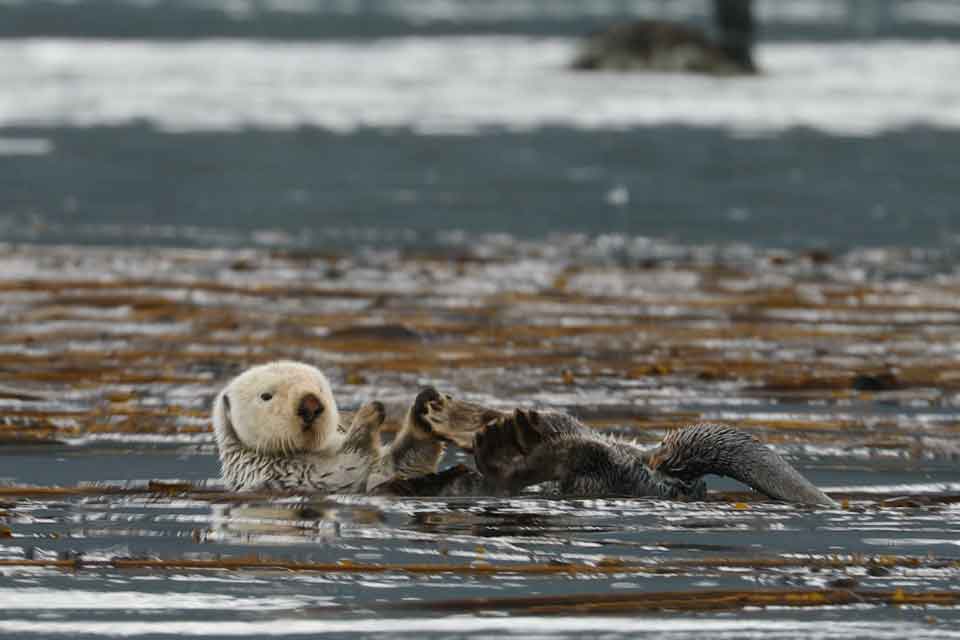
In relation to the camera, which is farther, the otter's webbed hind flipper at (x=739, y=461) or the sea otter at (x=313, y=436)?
the sea otter at (x=313, y=436)

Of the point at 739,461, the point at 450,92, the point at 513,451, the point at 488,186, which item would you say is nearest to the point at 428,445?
the point at 513,451

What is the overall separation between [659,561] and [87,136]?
13403mm

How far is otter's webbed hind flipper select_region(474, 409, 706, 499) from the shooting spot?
439 cm

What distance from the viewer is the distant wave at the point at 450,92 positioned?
1786 cm

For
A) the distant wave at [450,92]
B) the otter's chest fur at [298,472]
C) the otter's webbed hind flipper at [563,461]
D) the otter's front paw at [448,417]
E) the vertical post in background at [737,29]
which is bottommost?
the otter's chest fur at [298,472]

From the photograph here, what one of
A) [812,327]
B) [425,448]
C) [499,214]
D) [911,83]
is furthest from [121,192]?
[911,83]

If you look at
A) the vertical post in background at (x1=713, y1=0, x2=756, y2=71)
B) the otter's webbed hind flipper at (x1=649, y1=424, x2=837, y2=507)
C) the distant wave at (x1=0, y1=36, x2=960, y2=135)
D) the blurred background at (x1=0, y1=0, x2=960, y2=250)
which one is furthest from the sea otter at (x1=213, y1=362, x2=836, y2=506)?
the vertical post in background at (x1=713, y1=0, x2=756, y2=71)

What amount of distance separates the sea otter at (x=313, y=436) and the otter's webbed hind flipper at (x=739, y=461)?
503mm

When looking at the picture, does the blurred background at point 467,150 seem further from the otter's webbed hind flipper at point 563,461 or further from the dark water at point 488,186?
the otter's webbed hind flipper at point 563,461

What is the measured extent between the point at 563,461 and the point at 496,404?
1.26 m

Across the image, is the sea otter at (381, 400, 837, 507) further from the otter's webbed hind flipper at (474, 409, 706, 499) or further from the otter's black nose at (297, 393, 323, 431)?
the otter's black nose at (297, 393, 323, 431)

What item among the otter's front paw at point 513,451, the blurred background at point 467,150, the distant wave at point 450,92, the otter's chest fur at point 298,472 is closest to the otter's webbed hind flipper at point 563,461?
the otter's front paw at point 513,451

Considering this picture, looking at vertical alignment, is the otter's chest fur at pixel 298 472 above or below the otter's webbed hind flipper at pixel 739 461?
below

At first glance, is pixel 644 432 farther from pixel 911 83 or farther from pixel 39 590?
pixel 911 83
